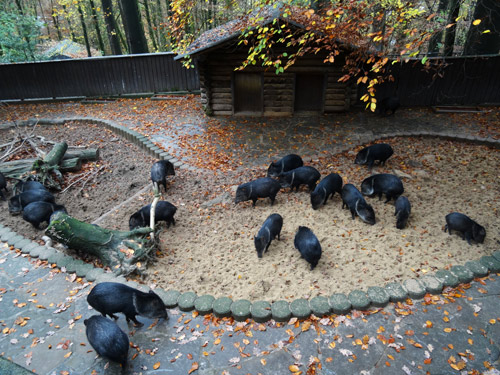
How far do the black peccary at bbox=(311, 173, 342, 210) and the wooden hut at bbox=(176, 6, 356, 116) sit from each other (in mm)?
5948

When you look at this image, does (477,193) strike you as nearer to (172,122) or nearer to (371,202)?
(371,202)

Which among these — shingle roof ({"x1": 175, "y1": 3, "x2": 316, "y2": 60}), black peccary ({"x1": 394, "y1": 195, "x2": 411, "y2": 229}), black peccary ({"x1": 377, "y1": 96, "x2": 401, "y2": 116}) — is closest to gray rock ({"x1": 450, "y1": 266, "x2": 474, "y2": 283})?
black peccary ({"x1": 394, "y1": 195, "x2": 411, "y2": 229})

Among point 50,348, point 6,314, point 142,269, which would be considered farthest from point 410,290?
point 6,314

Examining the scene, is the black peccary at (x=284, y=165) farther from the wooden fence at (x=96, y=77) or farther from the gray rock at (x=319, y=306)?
the wooden fence at (x=96, y=77)

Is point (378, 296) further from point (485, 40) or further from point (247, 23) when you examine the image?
point (485, 40)

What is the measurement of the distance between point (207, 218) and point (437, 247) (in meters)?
4.66

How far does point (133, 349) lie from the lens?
4227 millimetres

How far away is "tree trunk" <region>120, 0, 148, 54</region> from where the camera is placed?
52.1 ft

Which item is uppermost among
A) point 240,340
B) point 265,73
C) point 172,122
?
point 265,73

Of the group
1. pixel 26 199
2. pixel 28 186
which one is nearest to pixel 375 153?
pixel 26 199

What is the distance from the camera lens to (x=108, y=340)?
3867 mm

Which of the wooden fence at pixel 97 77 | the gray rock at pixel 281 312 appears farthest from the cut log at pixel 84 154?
the gray rock at pixel 281 312

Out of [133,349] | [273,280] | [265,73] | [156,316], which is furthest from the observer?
[265,73]

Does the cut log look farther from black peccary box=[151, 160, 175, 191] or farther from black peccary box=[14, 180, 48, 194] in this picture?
black peccary box=[151, 160, 175, 191]
